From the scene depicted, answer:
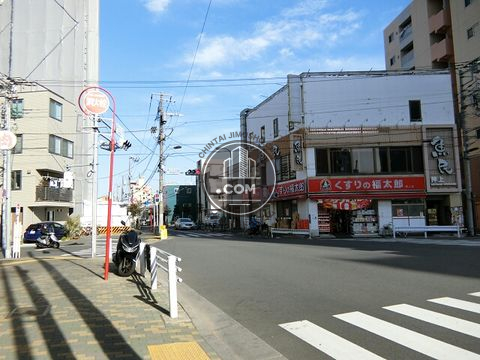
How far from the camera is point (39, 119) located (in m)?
35.4

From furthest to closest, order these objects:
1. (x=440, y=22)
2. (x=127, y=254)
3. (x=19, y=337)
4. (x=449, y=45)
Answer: (x=440, y=22) → (x=449, y=45) → (x=127, y=254) → (x=19, y=337)

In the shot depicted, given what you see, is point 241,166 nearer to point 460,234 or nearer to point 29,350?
point 460,234

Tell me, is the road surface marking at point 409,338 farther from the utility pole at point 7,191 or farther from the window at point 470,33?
the window at point 470,33

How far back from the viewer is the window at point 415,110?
3275cm

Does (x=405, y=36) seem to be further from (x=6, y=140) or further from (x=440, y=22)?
(x=6, y=140)

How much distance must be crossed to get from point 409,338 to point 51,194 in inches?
1369

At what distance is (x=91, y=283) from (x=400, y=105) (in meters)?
28.7

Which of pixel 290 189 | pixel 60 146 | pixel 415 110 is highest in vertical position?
pixel 415 110

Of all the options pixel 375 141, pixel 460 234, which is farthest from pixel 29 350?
pixel 375 141

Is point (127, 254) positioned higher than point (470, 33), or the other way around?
point (470, 33)

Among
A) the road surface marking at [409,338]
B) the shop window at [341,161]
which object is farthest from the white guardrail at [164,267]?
the shop window at [341,161]

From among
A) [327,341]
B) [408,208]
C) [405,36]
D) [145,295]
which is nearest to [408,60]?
[405,36]

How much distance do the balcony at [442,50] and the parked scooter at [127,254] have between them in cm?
4290

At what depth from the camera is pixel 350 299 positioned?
7.97 m
